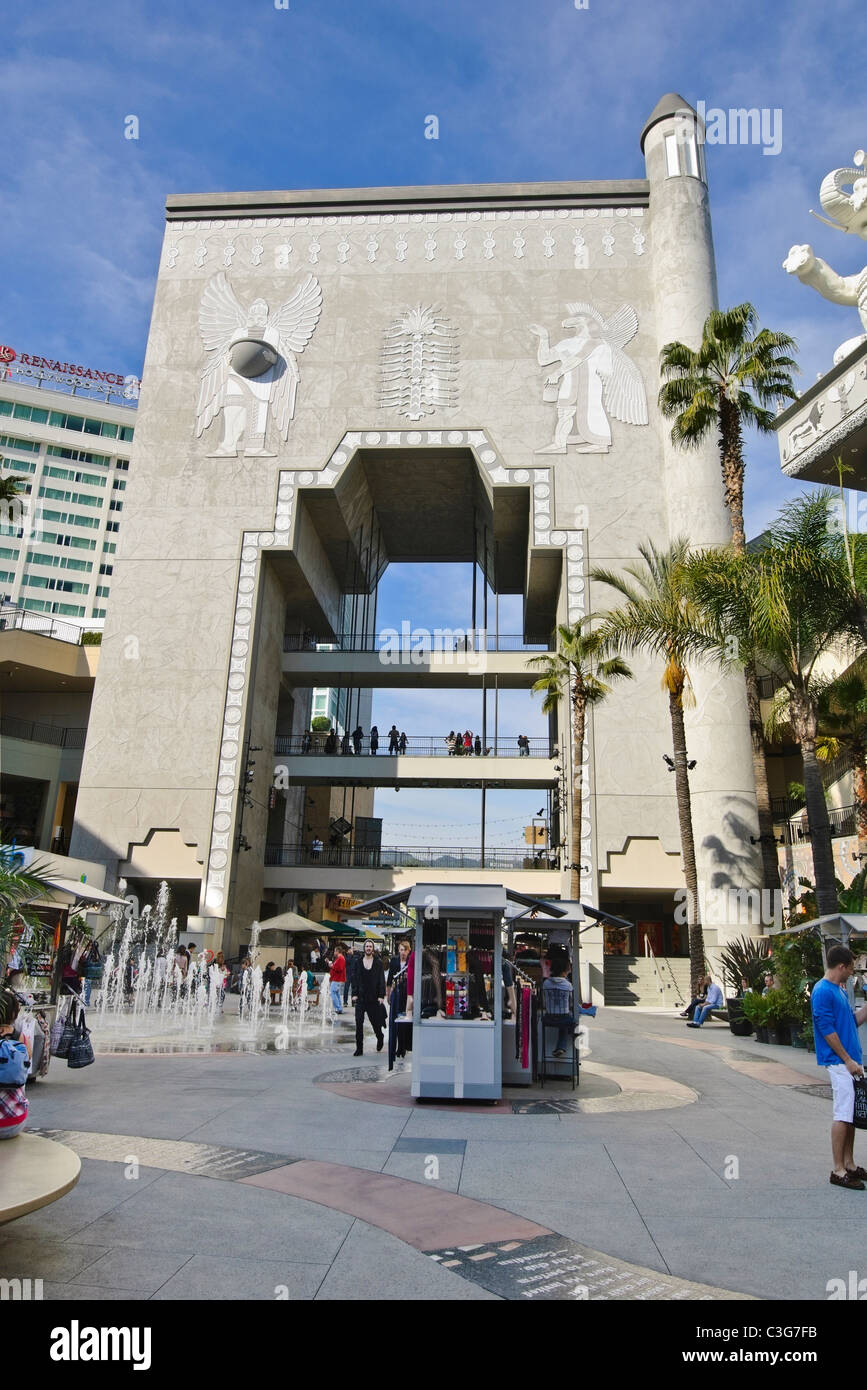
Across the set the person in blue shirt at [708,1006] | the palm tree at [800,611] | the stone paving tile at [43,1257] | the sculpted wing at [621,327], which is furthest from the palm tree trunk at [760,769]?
the sculpted wing at [621,327]

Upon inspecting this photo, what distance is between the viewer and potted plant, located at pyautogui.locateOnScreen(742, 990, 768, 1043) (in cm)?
1781

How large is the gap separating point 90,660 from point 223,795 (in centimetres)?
1227

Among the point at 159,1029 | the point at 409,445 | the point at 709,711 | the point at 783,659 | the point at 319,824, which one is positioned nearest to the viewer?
the point at 783,659

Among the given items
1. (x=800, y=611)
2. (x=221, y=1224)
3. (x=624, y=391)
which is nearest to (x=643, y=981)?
(x=800, y=611)

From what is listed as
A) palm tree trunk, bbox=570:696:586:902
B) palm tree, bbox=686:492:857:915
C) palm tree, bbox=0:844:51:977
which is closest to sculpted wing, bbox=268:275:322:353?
palm tree trunk, bbox=570:696:586:902

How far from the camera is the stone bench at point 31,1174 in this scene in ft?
14.5

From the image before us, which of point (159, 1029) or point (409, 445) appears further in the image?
point (409, 445)

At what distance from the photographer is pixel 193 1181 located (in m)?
6.85

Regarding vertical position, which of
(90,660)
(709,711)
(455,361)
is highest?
(455,361)

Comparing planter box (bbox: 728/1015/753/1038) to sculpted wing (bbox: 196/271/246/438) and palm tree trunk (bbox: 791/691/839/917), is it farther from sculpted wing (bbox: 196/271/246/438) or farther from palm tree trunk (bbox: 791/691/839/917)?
sculpted wing (bbox: 196/271/246/438)

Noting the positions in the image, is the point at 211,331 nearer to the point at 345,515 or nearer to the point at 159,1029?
the point at 345,515
